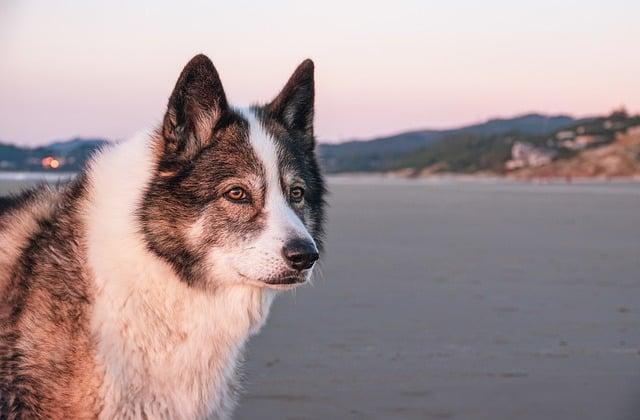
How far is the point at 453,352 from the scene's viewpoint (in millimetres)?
8414

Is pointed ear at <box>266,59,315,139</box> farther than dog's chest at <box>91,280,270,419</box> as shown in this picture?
Yes

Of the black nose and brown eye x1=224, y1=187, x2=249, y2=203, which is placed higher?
brown eye x1=224, y1=187, x2=249, y2=203

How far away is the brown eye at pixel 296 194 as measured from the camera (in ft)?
15.2

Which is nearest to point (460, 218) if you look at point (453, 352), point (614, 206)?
point (614, 206)

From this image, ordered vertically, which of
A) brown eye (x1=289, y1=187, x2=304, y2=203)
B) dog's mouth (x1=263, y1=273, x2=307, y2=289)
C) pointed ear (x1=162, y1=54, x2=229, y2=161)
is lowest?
dog's mouth (x1=263, y1=273, x2=307, y2=289)

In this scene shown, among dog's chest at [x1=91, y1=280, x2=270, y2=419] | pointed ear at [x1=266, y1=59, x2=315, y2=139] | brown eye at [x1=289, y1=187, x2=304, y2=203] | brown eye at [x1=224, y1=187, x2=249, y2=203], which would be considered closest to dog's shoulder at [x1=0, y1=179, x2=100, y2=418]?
dog's chest at [x1=91, y1=280, x2=270, y2=419]

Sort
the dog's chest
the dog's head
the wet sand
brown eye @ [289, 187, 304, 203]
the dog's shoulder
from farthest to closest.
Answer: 1. the wet sand
2. brown eye @ [289, 187, 304, 203]
3. the dog's head
4. the dog's chest
5. the dog's shoulder

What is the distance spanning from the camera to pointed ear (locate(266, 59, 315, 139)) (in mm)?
4996

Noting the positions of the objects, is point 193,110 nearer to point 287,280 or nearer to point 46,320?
point 287,280

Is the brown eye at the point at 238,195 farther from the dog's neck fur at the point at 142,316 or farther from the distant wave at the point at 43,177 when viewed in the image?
the distant wave at the point at 43,177

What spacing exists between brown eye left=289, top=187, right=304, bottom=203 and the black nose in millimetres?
438

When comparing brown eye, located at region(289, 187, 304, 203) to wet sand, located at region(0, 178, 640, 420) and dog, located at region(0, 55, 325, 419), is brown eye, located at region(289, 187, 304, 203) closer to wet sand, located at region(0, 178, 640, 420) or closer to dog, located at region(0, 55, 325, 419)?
dog, located at region(0, 55, 325, 419)

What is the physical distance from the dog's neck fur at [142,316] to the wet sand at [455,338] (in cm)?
236

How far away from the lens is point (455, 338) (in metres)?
8.99
